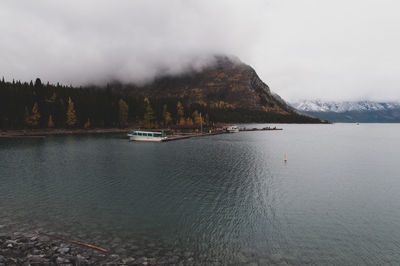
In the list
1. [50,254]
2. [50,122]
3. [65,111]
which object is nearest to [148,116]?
[65,111]

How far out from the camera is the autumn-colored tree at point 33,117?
432 ft

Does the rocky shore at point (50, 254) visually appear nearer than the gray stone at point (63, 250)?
Yes

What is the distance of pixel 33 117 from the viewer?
436 feet

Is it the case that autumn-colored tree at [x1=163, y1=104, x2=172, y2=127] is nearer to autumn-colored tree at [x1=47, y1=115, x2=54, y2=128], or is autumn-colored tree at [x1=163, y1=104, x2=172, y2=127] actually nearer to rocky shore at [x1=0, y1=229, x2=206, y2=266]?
autumn-colored tree at [x1=47, y1=115, x2=54, y2=128]

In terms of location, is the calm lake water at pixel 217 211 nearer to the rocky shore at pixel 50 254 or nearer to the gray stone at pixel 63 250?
the rocky shore at pixel 50 254

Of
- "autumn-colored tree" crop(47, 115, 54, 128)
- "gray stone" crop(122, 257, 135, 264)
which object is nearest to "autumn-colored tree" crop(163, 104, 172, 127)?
"autumn-colored tree" crop(47, 115, 54, 128)

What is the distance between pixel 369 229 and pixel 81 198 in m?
34.2

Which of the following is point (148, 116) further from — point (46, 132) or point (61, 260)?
point (61, 260)

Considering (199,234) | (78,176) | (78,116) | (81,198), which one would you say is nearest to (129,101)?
(78,116)

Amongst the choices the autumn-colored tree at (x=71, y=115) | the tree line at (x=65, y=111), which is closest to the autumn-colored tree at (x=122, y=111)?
the tree line at (x=65, y=111)

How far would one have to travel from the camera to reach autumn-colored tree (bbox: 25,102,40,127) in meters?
132

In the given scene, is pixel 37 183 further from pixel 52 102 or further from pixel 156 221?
pixel 52 102

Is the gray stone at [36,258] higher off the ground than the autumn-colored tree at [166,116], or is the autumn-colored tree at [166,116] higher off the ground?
the autumn-colored tree at [166,116]

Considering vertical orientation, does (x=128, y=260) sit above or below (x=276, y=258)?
above
